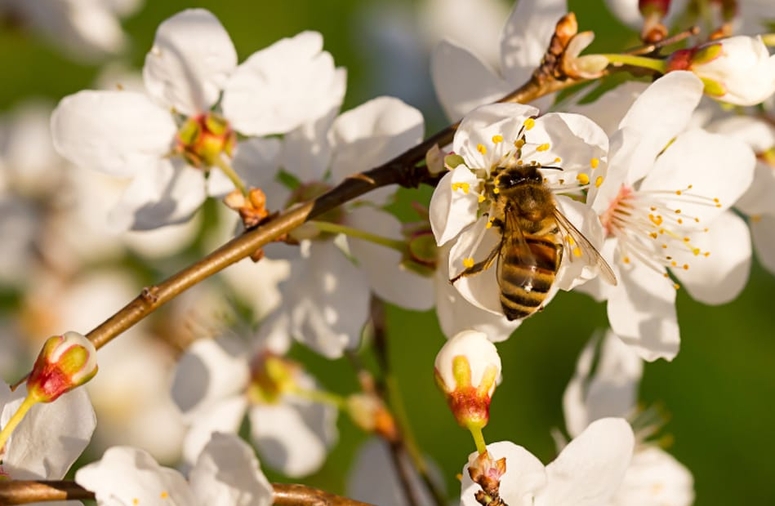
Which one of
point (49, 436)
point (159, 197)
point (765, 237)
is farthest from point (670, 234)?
point (49, 436)

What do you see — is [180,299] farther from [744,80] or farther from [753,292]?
[753,292]

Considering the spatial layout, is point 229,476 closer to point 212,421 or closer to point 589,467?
point 589,467

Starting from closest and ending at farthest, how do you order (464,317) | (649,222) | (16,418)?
(16,418)
(464,317)
(649,222)

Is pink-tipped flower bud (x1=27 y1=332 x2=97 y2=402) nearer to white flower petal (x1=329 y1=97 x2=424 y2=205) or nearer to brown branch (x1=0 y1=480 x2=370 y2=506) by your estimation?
brown branch (x1=0 y1=480 x2=370 y2=506)

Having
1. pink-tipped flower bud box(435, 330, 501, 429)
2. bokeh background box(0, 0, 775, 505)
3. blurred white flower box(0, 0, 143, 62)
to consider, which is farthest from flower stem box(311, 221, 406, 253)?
bokeh background box(0, 0, 775, 505)

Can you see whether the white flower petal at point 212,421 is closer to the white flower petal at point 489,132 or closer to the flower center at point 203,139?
the flower center at point 203,139

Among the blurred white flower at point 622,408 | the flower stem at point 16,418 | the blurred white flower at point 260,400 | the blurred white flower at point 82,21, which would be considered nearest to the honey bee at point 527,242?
the blurred white flower at point 622,408
